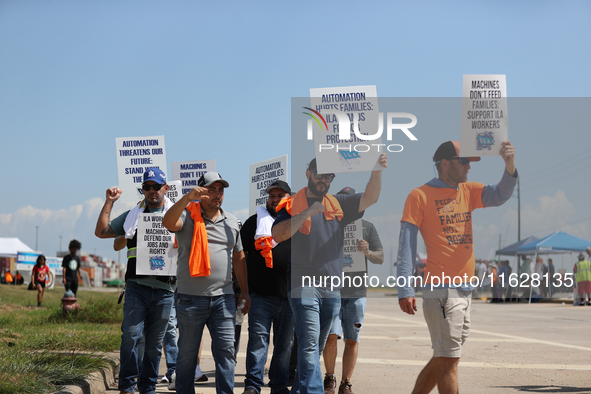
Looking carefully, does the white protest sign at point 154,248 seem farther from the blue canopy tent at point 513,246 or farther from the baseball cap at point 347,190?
the blue canopy tent at point 513,246

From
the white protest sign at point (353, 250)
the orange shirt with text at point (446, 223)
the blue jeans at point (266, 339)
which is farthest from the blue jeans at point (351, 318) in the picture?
the orange shirt with text at point (446, 223)

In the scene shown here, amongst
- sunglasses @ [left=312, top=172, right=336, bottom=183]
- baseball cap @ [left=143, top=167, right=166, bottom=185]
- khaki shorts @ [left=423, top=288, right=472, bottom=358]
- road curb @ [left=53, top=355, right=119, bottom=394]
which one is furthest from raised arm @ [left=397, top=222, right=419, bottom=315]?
road curb @ [left=53, top=355, right=119, bottom=394]

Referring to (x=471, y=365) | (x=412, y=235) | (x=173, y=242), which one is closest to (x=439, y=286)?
(x=412, y=235)

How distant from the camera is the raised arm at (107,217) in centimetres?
618

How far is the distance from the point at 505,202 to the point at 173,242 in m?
3.13

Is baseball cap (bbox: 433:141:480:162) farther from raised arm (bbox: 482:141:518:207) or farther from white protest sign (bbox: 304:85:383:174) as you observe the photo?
white protest sign (bbox: 304:85:383:174)

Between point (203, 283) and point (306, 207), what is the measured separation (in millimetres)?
1146

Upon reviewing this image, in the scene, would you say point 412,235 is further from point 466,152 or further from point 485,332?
point 485,332

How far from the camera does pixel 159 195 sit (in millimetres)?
6168

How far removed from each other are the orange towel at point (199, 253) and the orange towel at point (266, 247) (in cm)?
91

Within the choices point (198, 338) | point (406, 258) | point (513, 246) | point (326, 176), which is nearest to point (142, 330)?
point (198, 338)

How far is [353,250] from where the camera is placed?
270 inches

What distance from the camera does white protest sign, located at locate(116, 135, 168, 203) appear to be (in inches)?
301

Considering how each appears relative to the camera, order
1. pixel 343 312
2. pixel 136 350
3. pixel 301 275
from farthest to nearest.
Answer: pixel 343 312, pixel 136 350, pixel 301 275
